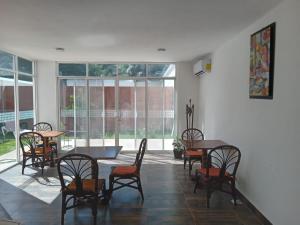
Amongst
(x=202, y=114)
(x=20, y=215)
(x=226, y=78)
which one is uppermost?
(x=226, y=78)

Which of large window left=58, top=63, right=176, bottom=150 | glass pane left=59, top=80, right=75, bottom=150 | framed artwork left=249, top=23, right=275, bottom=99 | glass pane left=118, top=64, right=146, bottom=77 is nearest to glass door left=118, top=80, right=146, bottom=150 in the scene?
large window left=58, top=63, right=176, bottom=150

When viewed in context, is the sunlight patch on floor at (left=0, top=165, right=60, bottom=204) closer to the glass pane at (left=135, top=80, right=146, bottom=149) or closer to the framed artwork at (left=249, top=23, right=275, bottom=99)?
the glass pane at (left=135, top=80, right=146, bottom=149)

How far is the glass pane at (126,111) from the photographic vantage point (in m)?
7.27

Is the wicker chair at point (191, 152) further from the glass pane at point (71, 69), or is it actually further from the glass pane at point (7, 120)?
the glass pane at point (7, 120)

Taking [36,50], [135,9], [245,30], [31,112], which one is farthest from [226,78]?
[31,112]

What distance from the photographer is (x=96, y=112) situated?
729cm

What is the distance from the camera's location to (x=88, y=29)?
149 inches

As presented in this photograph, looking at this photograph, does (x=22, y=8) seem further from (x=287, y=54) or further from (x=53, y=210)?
(x=287, y=54)

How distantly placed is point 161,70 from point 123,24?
3799mm

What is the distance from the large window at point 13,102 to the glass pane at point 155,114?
313cm

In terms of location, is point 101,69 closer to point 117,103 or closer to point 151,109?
point 117,103

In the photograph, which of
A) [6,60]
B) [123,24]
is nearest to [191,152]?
[123,24]

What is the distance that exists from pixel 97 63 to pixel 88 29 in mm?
3402

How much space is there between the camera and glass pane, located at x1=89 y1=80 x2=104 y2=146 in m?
7.23
